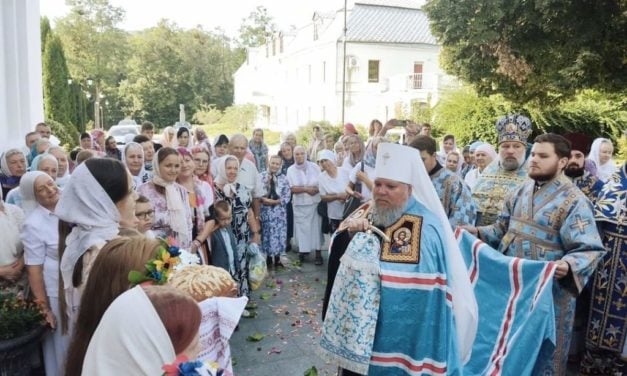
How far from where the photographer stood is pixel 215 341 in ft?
7.63

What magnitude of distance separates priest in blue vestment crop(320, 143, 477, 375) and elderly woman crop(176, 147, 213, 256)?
240 cm

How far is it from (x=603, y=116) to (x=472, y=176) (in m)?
17.3

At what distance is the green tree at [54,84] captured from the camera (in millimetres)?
24828

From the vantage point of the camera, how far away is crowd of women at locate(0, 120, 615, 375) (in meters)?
1.61

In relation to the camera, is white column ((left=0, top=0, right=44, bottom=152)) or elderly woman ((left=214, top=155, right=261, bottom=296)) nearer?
elderly woman ((left=214, top=155, right=261, bottom=296))

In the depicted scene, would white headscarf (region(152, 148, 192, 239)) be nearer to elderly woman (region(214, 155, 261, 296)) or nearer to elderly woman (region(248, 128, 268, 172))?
elderly woman (region(214, 155, 261, 296))

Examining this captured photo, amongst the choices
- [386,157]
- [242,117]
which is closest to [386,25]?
[242,117]

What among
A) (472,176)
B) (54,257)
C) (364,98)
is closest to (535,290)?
(54,257)

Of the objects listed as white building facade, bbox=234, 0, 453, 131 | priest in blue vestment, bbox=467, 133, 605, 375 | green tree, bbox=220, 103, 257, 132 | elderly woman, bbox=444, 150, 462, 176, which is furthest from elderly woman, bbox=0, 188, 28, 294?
green tree, bbox=220, 103, 257, 132

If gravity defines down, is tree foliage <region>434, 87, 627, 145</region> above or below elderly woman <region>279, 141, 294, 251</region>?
above

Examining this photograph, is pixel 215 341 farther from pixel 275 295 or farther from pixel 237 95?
pixel 237 95

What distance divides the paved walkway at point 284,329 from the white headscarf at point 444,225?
1940mm

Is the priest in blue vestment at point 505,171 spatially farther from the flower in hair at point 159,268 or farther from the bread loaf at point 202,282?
the flower in hair at point 159,268

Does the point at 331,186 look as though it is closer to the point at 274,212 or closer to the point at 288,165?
the point at 274,212
